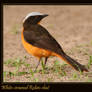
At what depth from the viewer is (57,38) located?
34.8ft

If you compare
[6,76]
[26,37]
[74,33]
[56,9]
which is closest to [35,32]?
[26,37]

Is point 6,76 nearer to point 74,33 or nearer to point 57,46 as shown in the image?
point 57,46

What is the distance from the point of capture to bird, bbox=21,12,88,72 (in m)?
7.00

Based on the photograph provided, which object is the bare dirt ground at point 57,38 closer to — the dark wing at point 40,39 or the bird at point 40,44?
the bird at point 40,44

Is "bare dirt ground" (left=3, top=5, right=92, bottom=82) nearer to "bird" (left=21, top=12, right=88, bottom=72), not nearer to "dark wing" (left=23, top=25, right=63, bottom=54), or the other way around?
"bird" (left=21, top=12, right=88, bottom=72)

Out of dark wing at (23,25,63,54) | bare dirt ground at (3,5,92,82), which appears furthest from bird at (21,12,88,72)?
bare dirt ground at (3,5,92,82)

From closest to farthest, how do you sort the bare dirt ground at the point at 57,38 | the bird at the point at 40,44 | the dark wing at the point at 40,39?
the bird at the point at 40,44, the dark wing at the point at 40,39, the bare dirt ground at the point at 57,38

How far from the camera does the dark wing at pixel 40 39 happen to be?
7109 mm

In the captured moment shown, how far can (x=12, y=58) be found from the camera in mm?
8789

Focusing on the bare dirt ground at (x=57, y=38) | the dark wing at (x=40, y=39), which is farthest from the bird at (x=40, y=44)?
the bare dirt ground at (x=57, y=38)

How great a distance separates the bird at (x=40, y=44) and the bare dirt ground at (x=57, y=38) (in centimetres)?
37

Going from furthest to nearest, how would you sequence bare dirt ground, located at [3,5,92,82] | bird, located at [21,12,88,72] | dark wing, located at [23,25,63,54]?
bare dirt ground, located at [3,5,92,82], dark wing, located at [23,25,63,54], bird, located at [21,12,88,72]

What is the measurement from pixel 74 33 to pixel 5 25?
8.99 feet

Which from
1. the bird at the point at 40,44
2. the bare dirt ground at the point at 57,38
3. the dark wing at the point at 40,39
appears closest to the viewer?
the bird at the point at 40,44
